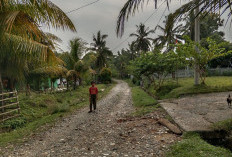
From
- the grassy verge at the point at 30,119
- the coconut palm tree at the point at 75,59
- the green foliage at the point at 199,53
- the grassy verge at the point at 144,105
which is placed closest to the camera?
the grassy verge at the point at 30,119

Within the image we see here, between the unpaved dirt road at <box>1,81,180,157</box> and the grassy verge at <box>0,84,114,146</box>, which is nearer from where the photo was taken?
the unpaved dirt road at <box>1,81,180,157</box>

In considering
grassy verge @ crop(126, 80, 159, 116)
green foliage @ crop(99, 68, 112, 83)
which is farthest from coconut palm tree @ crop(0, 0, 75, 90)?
green foliage @ crop(99, 68, 112, 83)

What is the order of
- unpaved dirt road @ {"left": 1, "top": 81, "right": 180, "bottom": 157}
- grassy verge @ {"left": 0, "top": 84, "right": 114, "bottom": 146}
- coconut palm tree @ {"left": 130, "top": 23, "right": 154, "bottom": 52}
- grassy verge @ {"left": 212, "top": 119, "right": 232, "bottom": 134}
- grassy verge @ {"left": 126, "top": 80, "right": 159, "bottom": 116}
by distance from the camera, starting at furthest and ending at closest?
coconut palm tree @ {"left": 130, "top": 23, "right": 154, "bottom": 52} → grassy verge @ {"left": 126, "top": 80, "right": 159, "bottom": 116} → grassy verge @ {"left": 0, "top": 84, "right": 114, "bottom": 146} → grassy verge @ {"left": 212, "top": 119, "right": 232, "bottom": 134} → unpaved dirt road @ {"left": 1, "top": 81, "right": 180, "bottom": 157}

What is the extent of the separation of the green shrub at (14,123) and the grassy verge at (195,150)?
536cm

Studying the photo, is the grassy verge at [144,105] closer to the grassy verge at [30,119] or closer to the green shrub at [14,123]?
the grassy verge at [30,119]

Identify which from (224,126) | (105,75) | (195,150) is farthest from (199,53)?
(105,75)

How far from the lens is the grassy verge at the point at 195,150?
285 cm

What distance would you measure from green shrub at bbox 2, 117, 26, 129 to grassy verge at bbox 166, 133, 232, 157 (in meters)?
5.36

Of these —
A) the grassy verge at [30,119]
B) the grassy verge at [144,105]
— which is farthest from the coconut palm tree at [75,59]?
the grassy verge at [144,105]

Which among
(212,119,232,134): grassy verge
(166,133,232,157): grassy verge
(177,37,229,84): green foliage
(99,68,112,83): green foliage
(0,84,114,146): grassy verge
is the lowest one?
(0,84,114,146): grassy verge

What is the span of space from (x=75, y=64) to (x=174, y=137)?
13083mm

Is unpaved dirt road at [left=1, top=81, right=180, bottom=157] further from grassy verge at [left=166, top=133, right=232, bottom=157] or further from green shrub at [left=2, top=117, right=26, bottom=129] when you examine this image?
green shrub at [left=2, top=117, right=26, bottom=129]

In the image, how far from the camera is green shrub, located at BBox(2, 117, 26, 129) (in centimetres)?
579

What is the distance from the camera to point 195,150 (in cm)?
303
